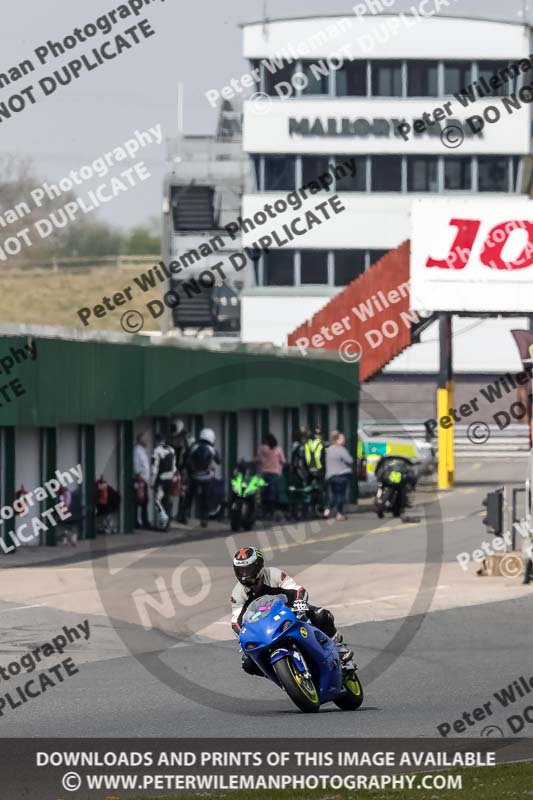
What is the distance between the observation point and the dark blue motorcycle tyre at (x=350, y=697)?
42.0 feet

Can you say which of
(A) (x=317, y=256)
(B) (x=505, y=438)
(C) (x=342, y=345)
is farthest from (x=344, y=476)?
(A) (x=317, y=256)

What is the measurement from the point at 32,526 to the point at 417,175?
48.6 metres

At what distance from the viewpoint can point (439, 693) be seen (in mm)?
13961

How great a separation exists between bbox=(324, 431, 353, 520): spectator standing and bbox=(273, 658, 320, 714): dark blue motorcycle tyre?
21.0 m

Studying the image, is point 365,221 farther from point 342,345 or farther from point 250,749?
point 250,749

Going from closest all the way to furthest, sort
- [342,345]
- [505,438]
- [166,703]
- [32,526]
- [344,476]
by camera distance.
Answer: [166,703]
[32,526]
[344,476]
[342,345]
[505,438]

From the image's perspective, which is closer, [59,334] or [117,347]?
[59,334]

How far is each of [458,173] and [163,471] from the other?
4506 centimetres

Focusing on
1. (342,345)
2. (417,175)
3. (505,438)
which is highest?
(417,175)

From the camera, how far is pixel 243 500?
31.0 metres

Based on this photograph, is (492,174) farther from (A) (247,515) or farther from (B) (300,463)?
(A) (247,515)

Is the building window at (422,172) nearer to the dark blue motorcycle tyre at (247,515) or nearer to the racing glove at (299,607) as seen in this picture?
the dark blue motorcycle tyre at (247,515)

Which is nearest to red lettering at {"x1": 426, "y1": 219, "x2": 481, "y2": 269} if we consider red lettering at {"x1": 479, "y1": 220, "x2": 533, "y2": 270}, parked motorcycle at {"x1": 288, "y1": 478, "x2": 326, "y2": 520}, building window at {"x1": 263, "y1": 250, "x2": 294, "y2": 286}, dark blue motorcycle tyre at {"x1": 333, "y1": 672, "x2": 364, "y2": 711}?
Result: red lettering at {"x1": 479, "y1": 220, "x2": 533, "y2": 270}

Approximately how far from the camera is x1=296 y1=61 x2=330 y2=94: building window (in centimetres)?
7171
